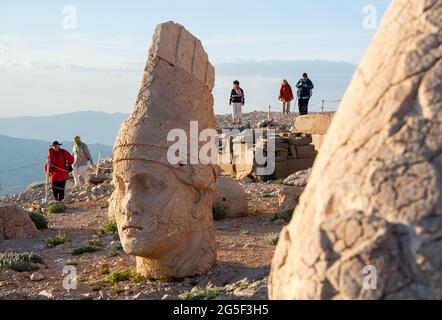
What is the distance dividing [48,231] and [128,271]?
4677 millimetres

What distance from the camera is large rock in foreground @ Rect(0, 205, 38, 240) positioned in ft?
39.9

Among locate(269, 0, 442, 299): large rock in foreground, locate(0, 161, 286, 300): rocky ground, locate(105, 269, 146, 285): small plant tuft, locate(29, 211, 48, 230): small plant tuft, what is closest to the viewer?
locate(269, 0, 442, 299): large rock in foreground

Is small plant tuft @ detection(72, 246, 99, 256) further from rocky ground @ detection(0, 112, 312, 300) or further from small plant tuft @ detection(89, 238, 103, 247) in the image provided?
small plant tuft @ detection(89, 238, 103, 247)

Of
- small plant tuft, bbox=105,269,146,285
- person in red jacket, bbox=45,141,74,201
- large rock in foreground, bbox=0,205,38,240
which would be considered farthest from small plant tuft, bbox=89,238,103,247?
person in red jacket, bbox=45,141,74,201

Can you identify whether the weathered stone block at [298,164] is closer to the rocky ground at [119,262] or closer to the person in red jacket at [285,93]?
the rocky ground at [119,262]

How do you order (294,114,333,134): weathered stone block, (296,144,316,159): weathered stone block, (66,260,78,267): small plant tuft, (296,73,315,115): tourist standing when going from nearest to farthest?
(66,260,78,267): small plant tuft, (296,144,316,159): weathered stone block, (294,114,333,134): weathered stone block, (296,73,315,115): tourist standing

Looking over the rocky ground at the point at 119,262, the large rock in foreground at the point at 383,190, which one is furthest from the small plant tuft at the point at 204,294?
the large rock in foreground at the point at 383,190

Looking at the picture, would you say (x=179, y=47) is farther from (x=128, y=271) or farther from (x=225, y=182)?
(x=225, y=182)

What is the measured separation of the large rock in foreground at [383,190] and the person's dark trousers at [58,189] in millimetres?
13477

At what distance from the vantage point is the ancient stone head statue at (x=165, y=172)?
779cm

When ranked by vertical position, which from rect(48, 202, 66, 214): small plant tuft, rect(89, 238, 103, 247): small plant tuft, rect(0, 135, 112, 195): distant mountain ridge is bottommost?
rect(0, 135, 112, 195): distant mountain ridge

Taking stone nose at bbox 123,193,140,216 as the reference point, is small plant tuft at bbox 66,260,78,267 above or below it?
below

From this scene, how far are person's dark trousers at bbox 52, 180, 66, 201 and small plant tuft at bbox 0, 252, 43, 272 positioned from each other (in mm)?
6067
